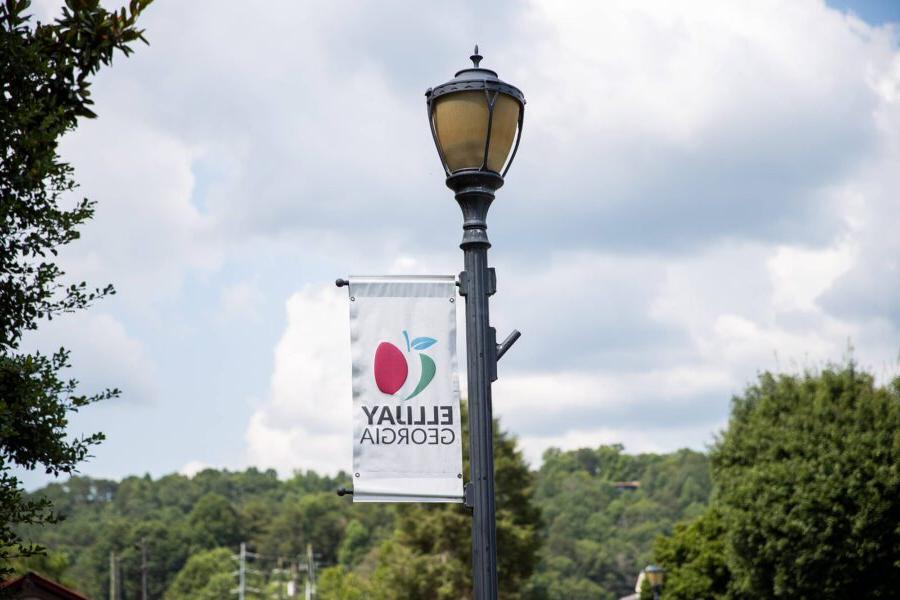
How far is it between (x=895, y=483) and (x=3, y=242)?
28800 mm

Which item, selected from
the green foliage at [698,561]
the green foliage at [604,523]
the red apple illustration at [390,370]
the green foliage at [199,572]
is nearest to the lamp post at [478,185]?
the red apple illustration at [390,370]

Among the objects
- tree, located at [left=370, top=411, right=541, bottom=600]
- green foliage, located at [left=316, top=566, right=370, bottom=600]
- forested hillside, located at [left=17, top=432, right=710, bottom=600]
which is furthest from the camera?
forested hillside, located at [left=17, top=432, right=710, bottom=600]

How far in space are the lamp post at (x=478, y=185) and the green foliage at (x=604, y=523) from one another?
102454mm

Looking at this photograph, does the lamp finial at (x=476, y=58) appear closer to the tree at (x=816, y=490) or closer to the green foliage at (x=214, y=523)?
the tree at (x=816, y=490)

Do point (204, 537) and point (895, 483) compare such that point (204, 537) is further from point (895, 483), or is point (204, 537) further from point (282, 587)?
point (895, 483)

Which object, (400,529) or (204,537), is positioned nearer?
(400,529)

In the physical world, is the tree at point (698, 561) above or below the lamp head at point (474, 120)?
below

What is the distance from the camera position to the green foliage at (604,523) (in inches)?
4924

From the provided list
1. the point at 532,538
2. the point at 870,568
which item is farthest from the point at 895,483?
the point at 532,538

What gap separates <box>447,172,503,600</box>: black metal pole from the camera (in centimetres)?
589

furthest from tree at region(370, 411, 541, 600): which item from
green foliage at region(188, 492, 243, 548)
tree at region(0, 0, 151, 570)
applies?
green foliage at region(188, 492, 243, 548)

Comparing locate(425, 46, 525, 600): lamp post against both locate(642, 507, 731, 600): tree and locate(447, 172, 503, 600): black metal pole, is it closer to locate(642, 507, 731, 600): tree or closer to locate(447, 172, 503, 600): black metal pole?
locate(447, 172, 503, 600): black metal pole

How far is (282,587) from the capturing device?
127 metres

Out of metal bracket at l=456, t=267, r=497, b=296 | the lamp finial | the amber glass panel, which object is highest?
the lamp finial
